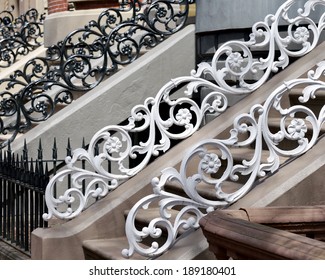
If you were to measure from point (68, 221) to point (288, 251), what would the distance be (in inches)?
126

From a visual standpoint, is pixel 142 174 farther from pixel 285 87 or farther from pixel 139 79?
pixel 139 79

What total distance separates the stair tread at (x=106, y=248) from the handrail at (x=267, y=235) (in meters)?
1.24

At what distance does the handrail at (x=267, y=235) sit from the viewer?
13.4 feet

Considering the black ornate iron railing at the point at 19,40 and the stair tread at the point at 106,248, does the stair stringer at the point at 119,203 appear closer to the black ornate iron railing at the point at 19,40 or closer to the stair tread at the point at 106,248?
the stair tread at the point at 106,248

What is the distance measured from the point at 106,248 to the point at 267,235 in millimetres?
2430

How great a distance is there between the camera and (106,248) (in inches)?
260

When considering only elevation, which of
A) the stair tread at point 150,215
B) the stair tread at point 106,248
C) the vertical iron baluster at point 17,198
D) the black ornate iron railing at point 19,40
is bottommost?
the black ornate iron railing at point 19,40

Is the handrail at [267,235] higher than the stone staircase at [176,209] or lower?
higher

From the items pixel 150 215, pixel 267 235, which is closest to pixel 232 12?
pixel 150 215

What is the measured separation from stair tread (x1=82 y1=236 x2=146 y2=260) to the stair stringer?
7 centimetres

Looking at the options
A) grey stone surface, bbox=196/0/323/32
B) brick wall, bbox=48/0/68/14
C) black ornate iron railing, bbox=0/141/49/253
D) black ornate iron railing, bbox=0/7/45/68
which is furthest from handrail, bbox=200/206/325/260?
brick wall, bbox=48/0/68/14

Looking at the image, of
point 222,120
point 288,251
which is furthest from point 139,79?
point 288,251

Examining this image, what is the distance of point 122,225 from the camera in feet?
23.1

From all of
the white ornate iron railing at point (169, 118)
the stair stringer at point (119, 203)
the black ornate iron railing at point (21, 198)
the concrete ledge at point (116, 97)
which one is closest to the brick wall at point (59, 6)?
the concrete ledge at point (116, 97)
